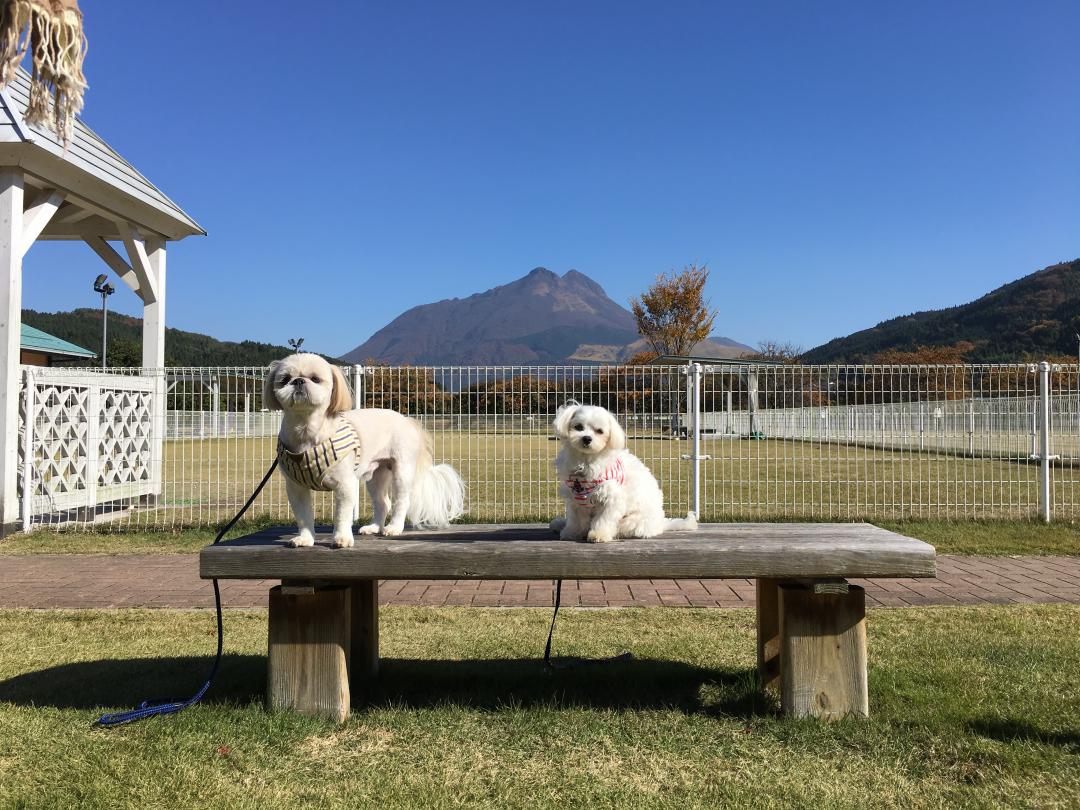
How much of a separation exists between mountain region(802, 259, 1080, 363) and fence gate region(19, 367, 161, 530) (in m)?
58.2

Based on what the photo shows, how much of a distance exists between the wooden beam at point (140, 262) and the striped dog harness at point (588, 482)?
9.53 meters

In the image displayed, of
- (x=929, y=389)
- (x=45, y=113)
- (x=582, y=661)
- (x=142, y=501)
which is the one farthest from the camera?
(x=142, y=501)

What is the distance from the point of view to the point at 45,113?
2984mm

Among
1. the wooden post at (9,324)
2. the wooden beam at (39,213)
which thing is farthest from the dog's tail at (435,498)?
the wooden beam at (39,213)

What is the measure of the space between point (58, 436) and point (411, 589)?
5.56 metres

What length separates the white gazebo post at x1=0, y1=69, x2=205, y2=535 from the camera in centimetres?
821

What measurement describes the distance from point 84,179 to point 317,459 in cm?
802

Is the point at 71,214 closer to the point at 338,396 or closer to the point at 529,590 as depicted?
the point at 529,590

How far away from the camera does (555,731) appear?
10.9 ft

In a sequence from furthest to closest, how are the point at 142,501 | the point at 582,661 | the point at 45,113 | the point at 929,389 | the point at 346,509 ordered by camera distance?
the point at 142,501
the point at 929,389
the point at 582,661
the point at 346,509
the point at 45,113

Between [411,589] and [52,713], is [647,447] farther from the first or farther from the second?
[52,713]

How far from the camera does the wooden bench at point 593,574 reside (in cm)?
327

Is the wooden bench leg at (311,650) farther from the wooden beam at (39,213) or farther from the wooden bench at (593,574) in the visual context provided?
the wooden beam at (39,213)

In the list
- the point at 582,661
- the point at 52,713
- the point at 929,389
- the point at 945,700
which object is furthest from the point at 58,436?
the point at 929,389
